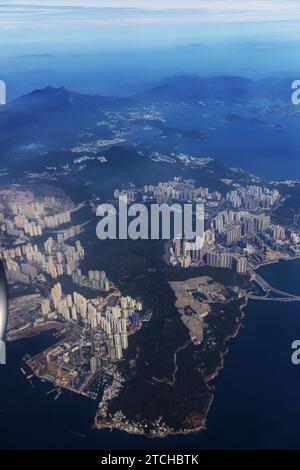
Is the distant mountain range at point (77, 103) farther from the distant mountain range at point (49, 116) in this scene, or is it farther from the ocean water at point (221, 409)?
the ocean water at point (221, 409)

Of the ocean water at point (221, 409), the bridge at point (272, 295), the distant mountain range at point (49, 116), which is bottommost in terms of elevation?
the ocean water at point (221, 409)

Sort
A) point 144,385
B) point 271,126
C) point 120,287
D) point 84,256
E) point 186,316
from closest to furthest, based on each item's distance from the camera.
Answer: point 144,385 < point 186,316 < point 120,287 < point 84,256 < point 271,126

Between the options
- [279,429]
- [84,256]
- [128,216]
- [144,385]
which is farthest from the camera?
[128,216]

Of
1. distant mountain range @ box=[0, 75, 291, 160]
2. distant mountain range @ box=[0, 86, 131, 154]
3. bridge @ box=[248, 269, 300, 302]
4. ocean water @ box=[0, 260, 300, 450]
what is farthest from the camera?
distant mountain range @ box=[0, 75, 291, 160]

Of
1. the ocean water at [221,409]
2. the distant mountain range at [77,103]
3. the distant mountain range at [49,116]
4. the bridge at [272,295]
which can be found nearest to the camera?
the ocean water at [221,409]

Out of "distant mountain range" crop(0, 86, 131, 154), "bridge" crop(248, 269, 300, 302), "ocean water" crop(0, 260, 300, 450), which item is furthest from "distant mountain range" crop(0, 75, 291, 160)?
"ocean water" crop(0, 260, 300, 450)

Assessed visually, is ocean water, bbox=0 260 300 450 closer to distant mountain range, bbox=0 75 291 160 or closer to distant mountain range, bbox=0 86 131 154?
distant mountain range, bbox=0 75 291 160

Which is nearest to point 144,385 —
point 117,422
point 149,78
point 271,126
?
point 117,422

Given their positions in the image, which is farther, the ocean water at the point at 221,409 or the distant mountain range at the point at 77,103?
the distant mountain range at the point at 77,103

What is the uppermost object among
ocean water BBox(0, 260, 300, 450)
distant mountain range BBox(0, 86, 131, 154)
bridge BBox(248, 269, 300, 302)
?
distant mountain range BBox(0, 86, 131, 154)

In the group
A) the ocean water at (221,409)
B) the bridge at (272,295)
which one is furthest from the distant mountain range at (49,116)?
the ocean water at (221,409)

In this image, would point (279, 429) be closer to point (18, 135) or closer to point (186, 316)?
point (186, 316)
